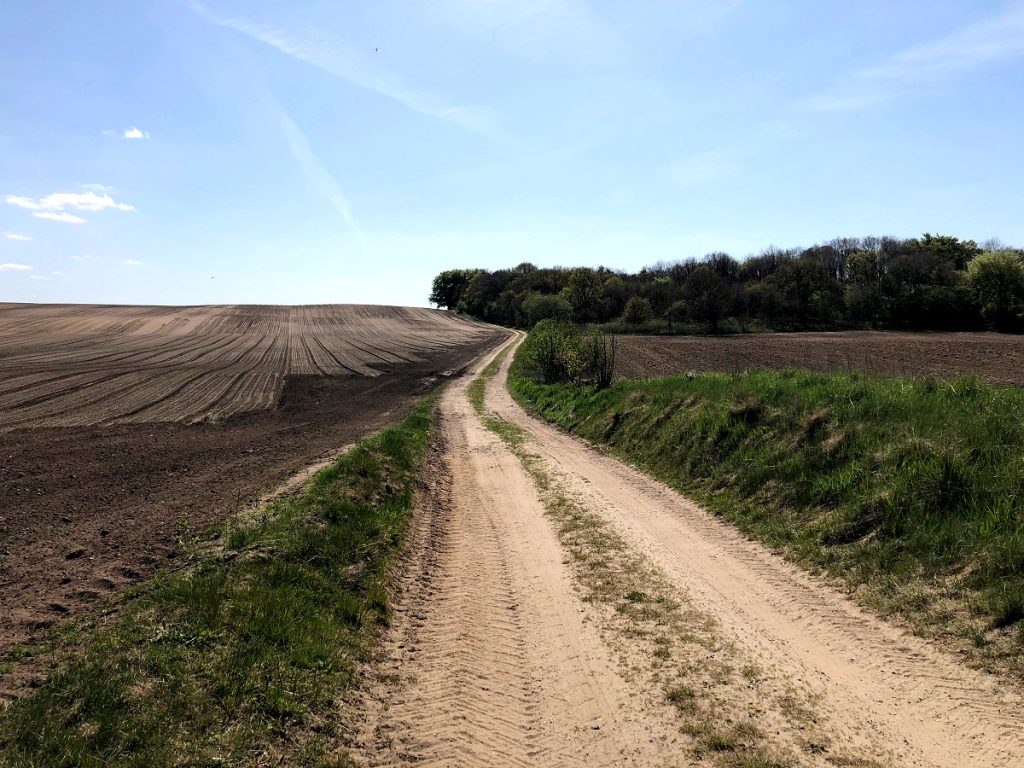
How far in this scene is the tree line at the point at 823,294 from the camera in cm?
6844

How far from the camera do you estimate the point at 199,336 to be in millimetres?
65375

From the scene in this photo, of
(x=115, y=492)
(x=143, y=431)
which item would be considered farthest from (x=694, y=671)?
(x=143, y=431)

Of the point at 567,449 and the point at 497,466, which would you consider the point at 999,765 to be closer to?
the point at 497,466

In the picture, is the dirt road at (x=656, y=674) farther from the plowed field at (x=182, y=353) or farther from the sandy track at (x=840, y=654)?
the plowed field at (x=182, y=353)

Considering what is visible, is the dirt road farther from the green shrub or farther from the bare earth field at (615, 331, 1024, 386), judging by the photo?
the bare earth field at (615, 331, 1024, 386)

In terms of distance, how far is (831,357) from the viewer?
44406 millimetres

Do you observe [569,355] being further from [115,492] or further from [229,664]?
[229,664]

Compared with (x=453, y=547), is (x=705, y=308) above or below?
above

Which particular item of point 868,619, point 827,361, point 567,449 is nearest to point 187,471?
point 567,449

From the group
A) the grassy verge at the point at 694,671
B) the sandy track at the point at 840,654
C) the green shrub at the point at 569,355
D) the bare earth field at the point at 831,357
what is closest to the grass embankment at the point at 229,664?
the grassy verge at the point at 694,671

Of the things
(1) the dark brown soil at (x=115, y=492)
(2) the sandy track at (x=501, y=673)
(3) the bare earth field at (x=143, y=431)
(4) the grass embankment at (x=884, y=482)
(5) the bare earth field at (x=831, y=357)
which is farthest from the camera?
(5) the bare earth field at (x=831, y=357)

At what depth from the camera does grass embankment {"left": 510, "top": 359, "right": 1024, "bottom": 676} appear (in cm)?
650

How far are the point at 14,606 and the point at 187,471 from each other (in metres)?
7.16

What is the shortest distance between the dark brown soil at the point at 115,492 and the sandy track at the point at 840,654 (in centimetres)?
676
